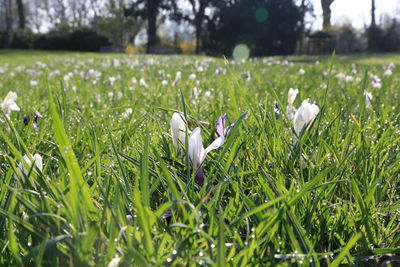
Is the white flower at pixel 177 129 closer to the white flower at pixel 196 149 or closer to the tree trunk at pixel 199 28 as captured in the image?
the white flower at pixel 196 149

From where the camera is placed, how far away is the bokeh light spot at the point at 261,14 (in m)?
32.5

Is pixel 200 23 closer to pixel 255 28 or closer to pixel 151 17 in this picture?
pixel 255 28

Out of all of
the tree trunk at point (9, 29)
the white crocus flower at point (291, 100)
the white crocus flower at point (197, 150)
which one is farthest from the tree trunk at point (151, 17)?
the white crocus flower at point (197, 150)

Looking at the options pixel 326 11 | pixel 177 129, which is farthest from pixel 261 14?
pixel 177 129

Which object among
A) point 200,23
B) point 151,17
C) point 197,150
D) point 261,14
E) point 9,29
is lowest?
point 197,150

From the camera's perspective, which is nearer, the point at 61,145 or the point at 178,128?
the point at 61,145

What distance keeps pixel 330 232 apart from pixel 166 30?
9863 cm

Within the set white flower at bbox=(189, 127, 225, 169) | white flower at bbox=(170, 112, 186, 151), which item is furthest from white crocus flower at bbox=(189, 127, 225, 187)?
white flower at bbox=(170, 112, 186, 151)

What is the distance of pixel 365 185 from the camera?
1158 mm

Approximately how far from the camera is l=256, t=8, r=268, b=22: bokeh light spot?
107 ft

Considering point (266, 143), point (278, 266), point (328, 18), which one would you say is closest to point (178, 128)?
point (266, 143)

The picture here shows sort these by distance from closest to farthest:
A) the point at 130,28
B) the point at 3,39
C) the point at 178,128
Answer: the point at 178,128 < the point at 3,39 < the point at 130,28

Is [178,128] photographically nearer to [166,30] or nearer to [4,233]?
[4,233]

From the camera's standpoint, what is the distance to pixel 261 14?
32938 mm
